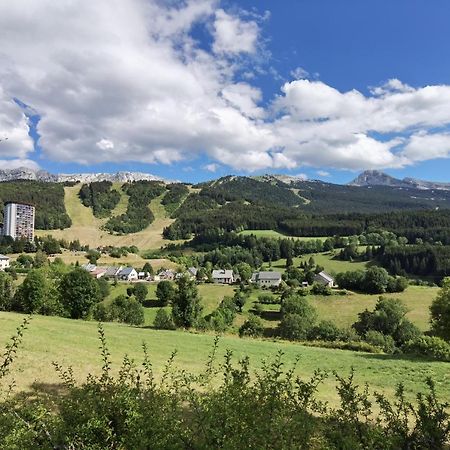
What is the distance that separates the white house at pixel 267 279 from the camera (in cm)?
12450

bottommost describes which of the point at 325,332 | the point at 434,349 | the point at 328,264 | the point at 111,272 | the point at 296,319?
the point at 325,332

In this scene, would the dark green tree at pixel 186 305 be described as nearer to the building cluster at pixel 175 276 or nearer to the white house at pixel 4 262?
the building cluster at pixel 175 276

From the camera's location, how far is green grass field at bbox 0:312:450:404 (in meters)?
17.1

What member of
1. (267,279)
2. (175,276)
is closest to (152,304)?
(175,276)

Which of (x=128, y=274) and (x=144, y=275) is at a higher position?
(x=128, y=274)

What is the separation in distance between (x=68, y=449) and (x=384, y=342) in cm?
7303

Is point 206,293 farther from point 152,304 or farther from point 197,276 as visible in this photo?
point 197,276

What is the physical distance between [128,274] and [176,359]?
357ft

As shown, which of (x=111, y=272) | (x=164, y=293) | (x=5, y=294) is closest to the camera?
(x=5, y=294)

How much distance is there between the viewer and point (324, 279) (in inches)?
4754

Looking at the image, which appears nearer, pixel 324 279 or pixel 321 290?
pixel 321 290

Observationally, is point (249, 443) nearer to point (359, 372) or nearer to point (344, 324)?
point (359, 372)

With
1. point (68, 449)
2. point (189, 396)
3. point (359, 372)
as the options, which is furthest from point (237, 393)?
point (359, 372)

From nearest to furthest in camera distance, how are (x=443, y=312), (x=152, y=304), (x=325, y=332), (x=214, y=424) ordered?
(x=214, y=424) < (x=443, y=312) < (x=325, y=332) < (x=152, y=304)
